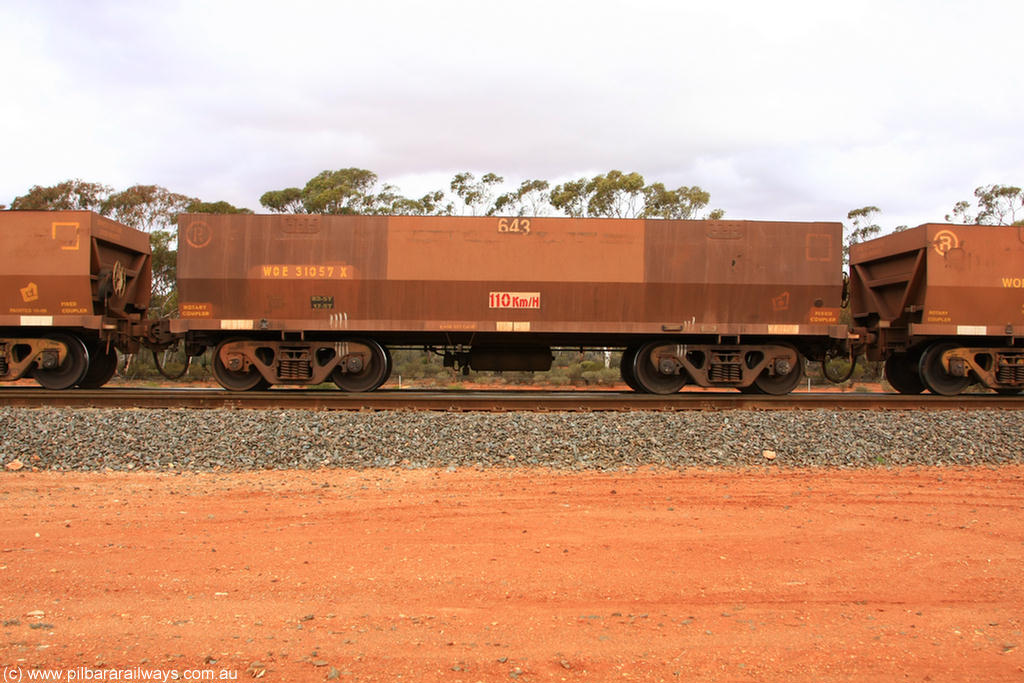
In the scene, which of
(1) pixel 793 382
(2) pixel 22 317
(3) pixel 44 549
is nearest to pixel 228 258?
(2) pixel 22 317

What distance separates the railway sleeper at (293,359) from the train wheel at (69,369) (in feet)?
7.55

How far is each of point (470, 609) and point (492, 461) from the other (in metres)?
3.42

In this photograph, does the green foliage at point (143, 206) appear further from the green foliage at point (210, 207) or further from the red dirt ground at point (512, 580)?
the red dirt ground at point (512, 580)

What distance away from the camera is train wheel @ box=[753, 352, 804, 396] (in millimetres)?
11164

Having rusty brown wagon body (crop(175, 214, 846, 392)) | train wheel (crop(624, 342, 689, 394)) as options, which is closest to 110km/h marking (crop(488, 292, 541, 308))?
rusty brown wagon body (crop(175, 214, 846, 392))

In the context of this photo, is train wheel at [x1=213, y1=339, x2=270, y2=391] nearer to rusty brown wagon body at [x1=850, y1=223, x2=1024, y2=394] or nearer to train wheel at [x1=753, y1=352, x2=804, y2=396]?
train wheel at [x1=753, y1=352, x2=804, y2=396]

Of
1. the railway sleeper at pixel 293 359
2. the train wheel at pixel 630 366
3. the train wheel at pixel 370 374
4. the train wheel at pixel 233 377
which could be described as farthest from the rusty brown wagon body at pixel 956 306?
the train wheel at pixel 233 377

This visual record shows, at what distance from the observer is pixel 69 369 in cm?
1097

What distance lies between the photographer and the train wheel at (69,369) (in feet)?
35.7

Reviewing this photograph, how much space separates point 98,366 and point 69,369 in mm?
668

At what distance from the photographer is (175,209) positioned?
3119 cm

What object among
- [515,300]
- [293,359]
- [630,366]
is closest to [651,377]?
[630,366]

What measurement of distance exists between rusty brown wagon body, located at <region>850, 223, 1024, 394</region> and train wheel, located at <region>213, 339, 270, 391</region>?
1105cm

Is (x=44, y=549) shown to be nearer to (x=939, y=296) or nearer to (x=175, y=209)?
(x=939, y=296)
